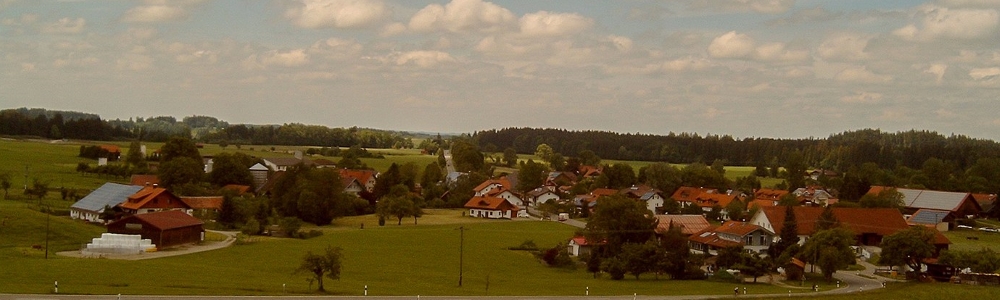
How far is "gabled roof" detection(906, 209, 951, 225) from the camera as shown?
7931 centimetres

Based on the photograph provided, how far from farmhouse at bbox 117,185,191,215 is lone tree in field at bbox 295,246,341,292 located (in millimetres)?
33052

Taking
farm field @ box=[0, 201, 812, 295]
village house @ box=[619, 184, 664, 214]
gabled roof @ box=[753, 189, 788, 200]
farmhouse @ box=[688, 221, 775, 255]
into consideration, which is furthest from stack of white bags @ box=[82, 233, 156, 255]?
gabled roof @ box=[753, 189, 788, 200]

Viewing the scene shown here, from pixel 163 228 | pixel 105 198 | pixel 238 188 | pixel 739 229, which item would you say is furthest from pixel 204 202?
pixel 739 229

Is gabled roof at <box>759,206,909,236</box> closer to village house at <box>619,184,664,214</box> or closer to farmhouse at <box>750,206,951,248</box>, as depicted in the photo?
farmhouse at <box>750,206,951,248</box>

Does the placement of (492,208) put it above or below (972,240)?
below

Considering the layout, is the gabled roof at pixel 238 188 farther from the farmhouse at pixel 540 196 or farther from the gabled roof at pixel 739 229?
the gabled roof at pixel 739 229

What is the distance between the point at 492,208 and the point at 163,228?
1615 inches

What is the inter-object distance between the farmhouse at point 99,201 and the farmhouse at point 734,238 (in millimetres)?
41699

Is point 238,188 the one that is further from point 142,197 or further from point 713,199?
point 713,199

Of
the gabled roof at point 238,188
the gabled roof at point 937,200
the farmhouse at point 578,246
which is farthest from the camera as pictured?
the gabled roof at point 937,200

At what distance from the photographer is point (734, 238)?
2442 inches

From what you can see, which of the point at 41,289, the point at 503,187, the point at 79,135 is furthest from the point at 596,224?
the point at 79,135

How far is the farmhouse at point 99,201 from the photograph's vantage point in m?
64.4

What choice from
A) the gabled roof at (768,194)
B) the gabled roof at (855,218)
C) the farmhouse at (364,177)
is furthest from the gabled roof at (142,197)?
the gabled roof at (768,194)
